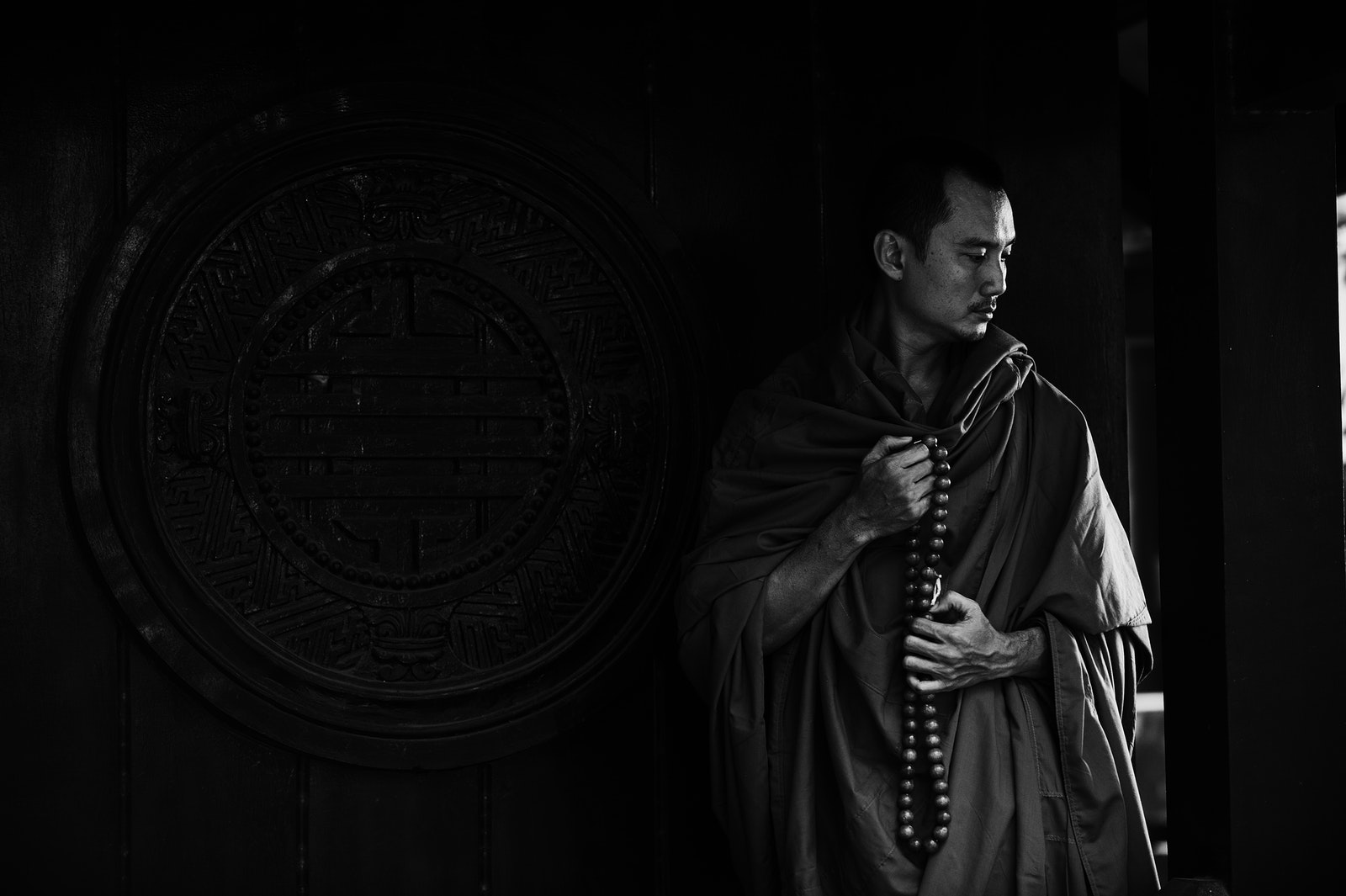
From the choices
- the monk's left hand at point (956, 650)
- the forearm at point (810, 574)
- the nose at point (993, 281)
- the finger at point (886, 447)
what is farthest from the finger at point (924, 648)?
the nose at point (993, 281)

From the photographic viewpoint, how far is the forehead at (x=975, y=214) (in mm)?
1933

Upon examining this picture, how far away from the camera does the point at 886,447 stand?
1.86m

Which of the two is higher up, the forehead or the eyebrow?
the forehead

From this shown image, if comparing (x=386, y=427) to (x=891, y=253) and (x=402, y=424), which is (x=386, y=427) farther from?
(x=891, y=253)

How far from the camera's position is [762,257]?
2.29 meters

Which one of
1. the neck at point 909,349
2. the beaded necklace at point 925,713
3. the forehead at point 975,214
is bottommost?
the beaded necklace at point 925,713

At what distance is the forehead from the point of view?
1.93 m

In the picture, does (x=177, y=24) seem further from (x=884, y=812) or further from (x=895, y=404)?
(x=884, y=812)

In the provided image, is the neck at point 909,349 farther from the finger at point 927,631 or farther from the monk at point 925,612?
the finger at point 927,631

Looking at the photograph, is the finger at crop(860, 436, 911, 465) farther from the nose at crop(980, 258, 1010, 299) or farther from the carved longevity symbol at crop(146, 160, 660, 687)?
the carved longevity symbol at crop(146, 160, 660, 687)

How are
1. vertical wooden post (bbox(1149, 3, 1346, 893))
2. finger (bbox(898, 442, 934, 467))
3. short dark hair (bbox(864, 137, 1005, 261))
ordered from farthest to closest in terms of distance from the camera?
short dark hair (bbox(864, 137, 1005, 261)), finger (bbox(898, 442, 934, 467)), vertical wooden post (bbox(1149, 3, 1346, 893))

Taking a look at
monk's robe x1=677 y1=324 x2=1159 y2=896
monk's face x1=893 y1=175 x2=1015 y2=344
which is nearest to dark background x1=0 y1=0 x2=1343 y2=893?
monk's robe x1=677 y1=324 x2=1159 y2=896

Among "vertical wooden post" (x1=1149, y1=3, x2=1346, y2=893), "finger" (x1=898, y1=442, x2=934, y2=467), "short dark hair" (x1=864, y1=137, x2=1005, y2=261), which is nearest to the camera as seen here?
"vertical wooden post" (x1=1149, y1=3, x2=1346, y2=893)

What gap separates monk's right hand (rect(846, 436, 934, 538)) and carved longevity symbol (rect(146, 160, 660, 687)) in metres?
0.45
